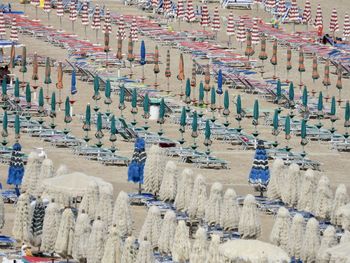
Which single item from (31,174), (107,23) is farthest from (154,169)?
(107,23)

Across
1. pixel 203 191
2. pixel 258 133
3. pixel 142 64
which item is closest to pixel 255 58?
pixel 142 64

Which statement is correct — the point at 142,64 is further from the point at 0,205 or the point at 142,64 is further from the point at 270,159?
the point at 0,205

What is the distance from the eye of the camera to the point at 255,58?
125 m

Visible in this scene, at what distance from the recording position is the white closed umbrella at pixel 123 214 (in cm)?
7888

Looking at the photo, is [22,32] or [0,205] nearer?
[0,205]

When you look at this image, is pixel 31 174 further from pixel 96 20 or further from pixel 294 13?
pixel 294 13

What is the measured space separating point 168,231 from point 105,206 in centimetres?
305

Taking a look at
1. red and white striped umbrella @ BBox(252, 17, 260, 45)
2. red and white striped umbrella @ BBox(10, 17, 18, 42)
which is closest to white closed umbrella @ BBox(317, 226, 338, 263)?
red and white striped umbrella @ BBox(10, 17, 18, 42)

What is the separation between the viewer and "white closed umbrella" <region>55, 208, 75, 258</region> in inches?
3031

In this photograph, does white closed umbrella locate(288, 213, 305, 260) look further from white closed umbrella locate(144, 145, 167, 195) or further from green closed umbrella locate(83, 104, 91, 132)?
green closed umbrella locate(83, 104, 91, 132)

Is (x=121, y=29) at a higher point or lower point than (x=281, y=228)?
higher

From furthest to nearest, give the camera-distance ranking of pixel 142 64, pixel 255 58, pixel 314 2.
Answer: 1. pixel 314 2
2. pixel 255 58
3. pixel 142 64

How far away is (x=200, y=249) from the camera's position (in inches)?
2891

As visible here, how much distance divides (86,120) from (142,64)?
810 inches
